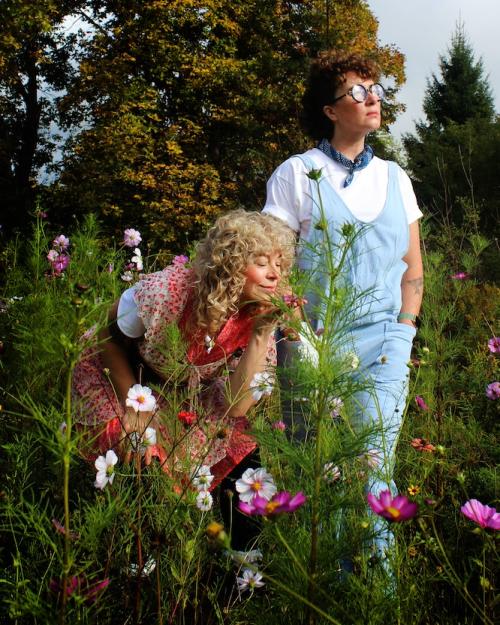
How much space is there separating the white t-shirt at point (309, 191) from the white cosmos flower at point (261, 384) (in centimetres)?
65

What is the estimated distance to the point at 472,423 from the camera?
8.36 ft

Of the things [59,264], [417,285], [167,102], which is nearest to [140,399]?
[417,285]

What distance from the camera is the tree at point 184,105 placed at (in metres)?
12.1

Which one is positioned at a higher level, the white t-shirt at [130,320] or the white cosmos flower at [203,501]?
the white t-shirt at [130,320]

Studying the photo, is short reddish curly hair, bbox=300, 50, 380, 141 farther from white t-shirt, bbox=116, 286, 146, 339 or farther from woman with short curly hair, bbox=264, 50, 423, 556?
white t-shirt, bbox=116, 286, 146, 339

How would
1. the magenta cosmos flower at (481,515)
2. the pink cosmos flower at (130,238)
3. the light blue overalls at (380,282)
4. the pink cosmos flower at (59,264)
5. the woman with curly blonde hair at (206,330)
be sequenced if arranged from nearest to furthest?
1. the magenta cosmos flower at (481,515)
2. the woman with curly blonde hair at (206,330)
3. the light blue overalls at (380,282)
4. the pink cosmos flower at (59,264)
5. the pink cosmos flower at (130,238)

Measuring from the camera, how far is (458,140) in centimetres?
1922

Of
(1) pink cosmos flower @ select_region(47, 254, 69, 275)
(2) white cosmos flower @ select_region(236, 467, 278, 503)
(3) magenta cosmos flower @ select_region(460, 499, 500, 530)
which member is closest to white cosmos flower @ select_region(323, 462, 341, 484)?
(2) white cosmos flower @ select_region(236, 467, 278, 503)

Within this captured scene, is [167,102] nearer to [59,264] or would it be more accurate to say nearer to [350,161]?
[59,264]

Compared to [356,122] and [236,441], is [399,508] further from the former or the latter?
[356,122]

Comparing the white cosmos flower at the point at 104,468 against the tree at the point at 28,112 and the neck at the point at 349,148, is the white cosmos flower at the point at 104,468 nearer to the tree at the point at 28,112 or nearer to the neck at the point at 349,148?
the neck at the point at 349,148

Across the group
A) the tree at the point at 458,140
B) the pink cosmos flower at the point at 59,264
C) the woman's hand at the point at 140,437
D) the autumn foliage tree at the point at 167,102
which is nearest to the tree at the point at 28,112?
the autumn foliage tree at the point at 167,102

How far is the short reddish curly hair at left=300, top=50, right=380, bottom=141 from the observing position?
2.53m

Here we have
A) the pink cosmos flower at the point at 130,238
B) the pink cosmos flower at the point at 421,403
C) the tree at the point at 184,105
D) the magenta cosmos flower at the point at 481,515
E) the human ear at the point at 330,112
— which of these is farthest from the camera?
the tree at the point at 184,105
